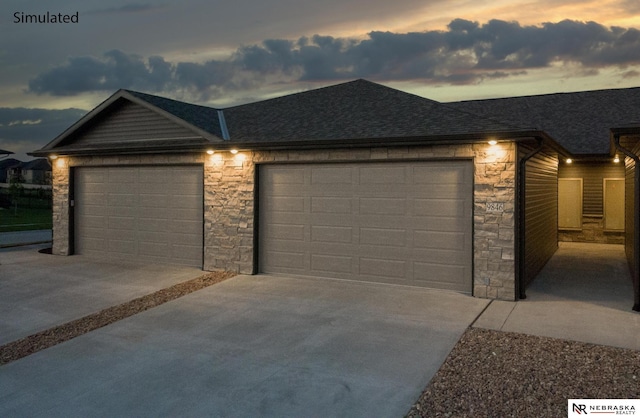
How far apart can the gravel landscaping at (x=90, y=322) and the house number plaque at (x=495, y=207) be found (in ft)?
18.1

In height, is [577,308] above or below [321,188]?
below

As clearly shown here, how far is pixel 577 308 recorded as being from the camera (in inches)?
305

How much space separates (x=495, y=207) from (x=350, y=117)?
13.1 ft

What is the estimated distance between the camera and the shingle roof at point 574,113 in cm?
1598

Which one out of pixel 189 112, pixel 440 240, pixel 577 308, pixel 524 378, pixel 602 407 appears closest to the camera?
pixel 602 407

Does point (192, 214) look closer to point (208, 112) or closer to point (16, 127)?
point (208, 112)

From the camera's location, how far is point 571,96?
19.3 metres

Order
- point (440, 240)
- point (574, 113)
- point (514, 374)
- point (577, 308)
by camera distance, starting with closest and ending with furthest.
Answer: point (514, 374) < point (577, 308) < point (440, 240) < point (574, 113)

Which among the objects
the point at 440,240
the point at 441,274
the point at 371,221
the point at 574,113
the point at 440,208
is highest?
the point at 574,113

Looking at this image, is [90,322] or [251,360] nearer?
[251,360]

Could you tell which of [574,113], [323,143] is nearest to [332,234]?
[323,143]

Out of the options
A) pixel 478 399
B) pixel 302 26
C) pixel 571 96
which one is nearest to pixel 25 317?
pixel 478 399

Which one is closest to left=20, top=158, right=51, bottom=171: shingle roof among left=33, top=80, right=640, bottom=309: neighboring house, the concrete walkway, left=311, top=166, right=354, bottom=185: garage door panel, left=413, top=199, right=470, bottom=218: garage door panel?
left=33, top=80, right=640, bottom=309: neighboring house

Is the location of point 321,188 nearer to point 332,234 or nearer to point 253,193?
point 332,234
